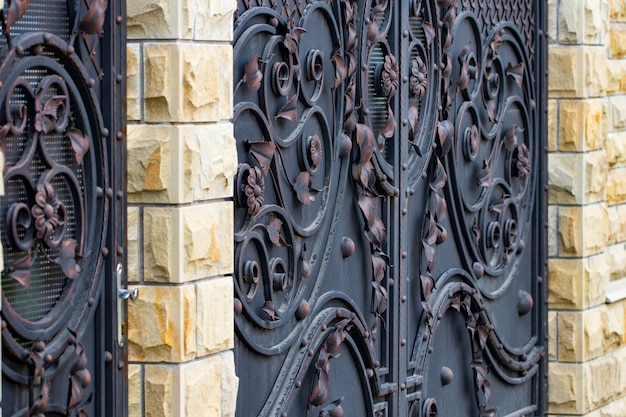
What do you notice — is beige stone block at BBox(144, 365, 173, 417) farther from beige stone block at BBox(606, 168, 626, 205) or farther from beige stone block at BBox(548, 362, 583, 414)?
beige stone block at BBox(606, 168, 626, 205)

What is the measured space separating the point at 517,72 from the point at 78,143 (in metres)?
3.57

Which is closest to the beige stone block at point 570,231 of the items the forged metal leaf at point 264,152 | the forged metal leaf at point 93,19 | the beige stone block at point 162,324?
the forged metal leaf at point 264,152

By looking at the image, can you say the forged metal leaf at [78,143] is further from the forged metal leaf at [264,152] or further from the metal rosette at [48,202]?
the forged metal leaf at [264,152]

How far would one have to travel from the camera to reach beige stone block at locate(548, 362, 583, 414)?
7.01 metres

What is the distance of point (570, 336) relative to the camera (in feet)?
23.0

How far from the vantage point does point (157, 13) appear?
3.99m

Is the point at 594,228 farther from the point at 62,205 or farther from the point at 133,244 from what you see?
the point at 62,205

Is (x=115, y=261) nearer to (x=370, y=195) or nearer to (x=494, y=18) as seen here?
(x=370, y=195)

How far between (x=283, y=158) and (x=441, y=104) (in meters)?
1.44

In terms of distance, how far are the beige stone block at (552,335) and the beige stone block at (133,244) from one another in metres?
3.56

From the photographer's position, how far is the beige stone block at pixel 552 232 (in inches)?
278

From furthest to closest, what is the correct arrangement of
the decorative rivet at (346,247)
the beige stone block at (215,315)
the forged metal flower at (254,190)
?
the decorative rivet at (346,247)
the forged metal flower at (254,190)
the beige stone block at (215,315)

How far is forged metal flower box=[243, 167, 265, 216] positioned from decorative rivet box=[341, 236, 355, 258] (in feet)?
2.42

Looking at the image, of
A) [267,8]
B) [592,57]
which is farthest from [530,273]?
[267,8]
